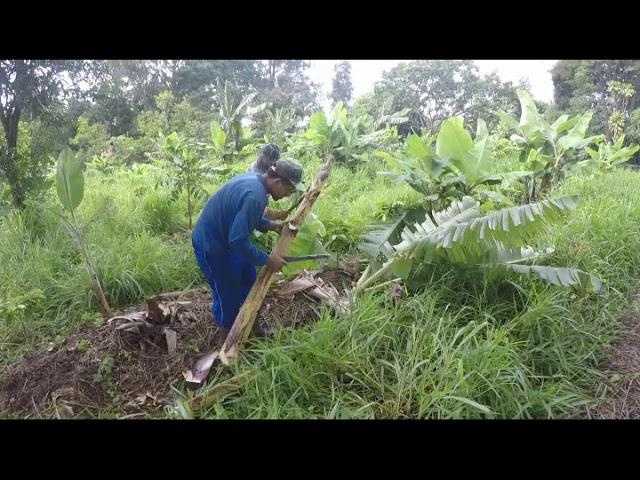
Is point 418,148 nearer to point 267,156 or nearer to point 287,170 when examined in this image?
point 267,156

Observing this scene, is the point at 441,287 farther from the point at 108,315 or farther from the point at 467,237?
the point at 108,315

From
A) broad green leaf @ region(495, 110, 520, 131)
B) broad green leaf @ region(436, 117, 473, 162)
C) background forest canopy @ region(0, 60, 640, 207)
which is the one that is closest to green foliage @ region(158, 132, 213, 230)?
background forest canopy @ region(0, 60, 640, 207)

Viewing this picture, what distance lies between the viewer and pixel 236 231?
210 cm

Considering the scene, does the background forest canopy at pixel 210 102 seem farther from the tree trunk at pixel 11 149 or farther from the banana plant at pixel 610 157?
the banana plant at pixel 610 157

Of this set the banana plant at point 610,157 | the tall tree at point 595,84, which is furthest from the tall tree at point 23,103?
the banana plant at point 610,157

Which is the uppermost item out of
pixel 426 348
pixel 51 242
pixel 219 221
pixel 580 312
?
pixel 219 221

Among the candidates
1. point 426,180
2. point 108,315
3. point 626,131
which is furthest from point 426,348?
point 626,131

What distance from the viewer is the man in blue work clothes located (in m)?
2.12

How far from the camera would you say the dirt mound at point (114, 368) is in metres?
2.06

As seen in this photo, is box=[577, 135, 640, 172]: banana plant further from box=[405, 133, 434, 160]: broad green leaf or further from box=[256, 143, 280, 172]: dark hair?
box=[256, 143, 280, 172]: dark hair

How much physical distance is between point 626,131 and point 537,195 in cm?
310

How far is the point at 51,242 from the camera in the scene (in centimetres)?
334

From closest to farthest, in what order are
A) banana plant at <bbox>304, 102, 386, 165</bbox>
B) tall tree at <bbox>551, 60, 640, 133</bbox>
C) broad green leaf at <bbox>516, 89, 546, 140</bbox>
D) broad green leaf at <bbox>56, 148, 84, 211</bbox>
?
broad green leaf at <bbox>56, 148, 84, 211</bbox> < broad green leaf at <bbox>516, 89, 546, 140</bbox> < tall tree at <bbox>551, 60, 640, 133</bbox> < banana plant at <bbox>304, 102, 386, 165</bbox>

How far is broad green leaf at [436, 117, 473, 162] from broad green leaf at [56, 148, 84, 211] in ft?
8.06
